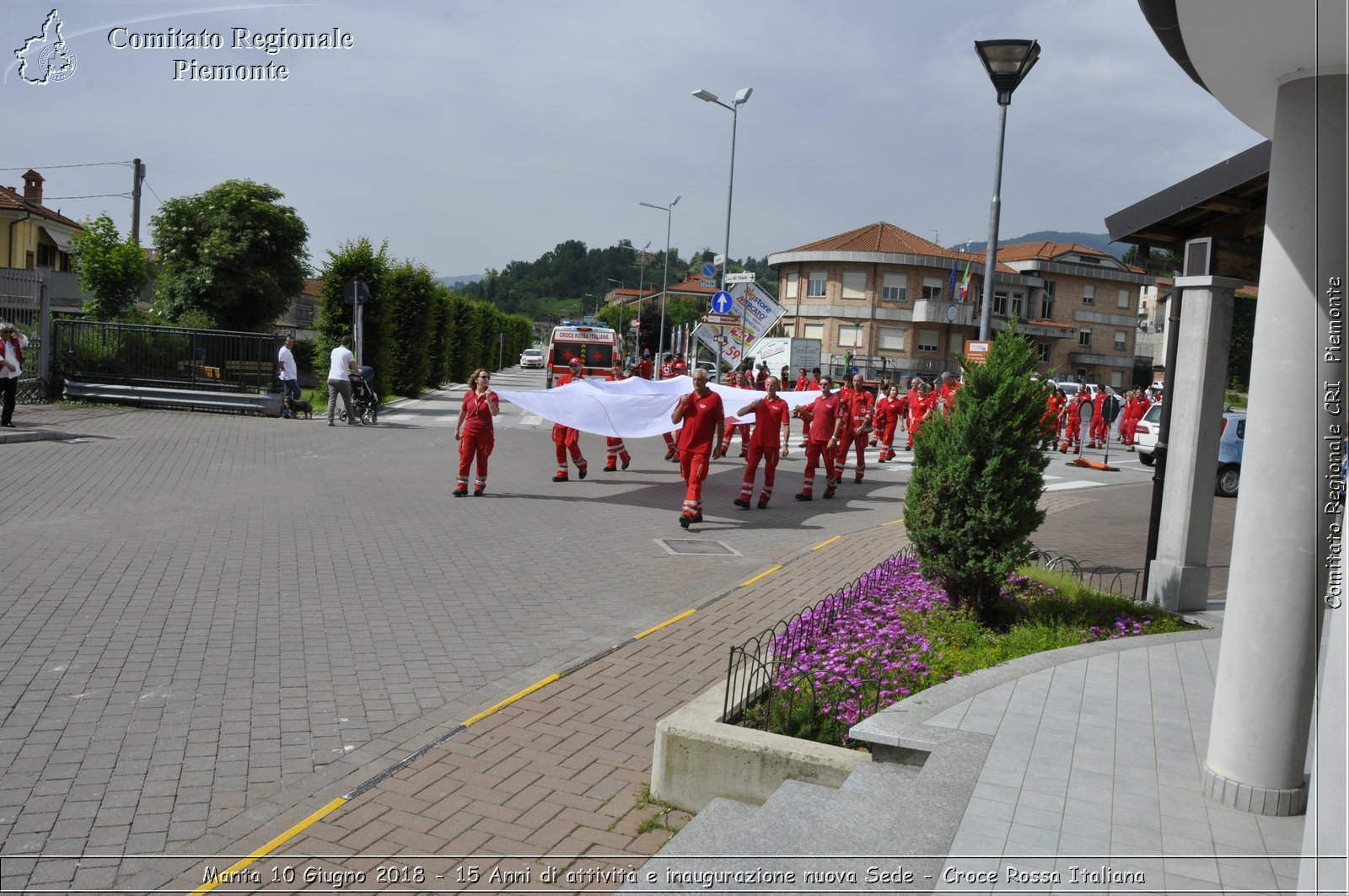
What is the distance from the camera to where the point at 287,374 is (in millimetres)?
23141

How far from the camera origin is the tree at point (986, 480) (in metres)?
7.00

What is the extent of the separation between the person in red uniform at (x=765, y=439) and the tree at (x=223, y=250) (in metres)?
23.5

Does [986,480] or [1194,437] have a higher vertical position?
[1194,437]

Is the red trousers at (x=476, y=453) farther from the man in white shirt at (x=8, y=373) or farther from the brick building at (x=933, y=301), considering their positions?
the brick building at (x=933, y=301)

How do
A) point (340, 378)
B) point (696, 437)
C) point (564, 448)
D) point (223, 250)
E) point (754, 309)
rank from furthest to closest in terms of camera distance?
point (223, 250) < point (340, 378) < point (754, 309) < point (564, 448) < point (696, 437)

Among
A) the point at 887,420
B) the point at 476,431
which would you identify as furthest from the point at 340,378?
the point at 887,420

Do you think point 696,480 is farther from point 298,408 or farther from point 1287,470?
point 298,408

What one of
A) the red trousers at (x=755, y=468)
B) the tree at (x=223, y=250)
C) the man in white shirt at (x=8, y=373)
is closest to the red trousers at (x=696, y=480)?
the red trousers at (x=755, y=468)

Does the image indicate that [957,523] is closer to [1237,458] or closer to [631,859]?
[631,859]

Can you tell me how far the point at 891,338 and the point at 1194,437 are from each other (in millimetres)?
57464

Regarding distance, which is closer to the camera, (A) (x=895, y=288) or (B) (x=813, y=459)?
(B) (x=813, y=459)

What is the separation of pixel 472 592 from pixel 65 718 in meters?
3.54

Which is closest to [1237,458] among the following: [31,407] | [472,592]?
[472,592]

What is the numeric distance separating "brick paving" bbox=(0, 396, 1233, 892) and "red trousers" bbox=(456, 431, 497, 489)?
459 millimetres
